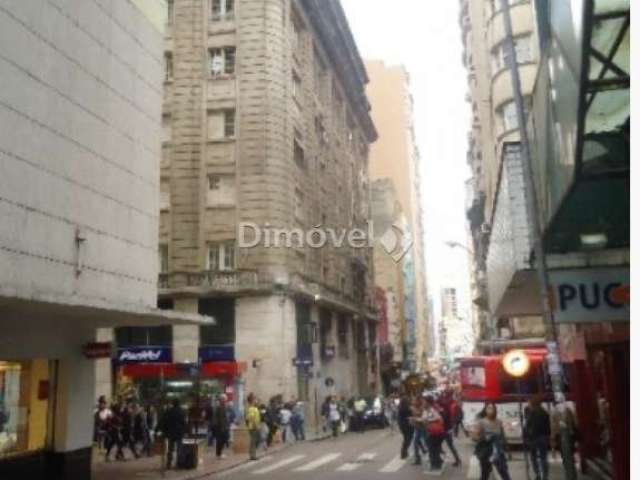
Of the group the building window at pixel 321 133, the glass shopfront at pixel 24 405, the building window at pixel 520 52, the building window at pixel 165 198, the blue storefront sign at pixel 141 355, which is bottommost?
the glass shopfront at pixel 24 405

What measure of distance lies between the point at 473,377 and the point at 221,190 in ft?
61.2

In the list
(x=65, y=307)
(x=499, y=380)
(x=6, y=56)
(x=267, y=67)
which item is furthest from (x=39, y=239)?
(x=267, y=67)

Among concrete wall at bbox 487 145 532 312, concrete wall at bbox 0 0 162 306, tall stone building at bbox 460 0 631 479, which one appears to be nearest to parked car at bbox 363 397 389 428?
tall stone building at bbox 460 0 631 479

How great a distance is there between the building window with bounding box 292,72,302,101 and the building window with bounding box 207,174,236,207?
7192 millimetres

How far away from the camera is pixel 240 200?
39812 mm

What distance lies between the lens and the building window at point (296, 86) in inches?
1758

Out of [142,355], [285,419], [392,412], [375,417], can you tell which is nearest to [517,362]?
[285,419]

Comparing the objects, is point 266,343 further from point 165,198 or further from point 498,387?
point 498,387

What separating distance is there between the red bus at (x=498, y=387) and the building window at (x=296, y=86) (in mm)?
22152

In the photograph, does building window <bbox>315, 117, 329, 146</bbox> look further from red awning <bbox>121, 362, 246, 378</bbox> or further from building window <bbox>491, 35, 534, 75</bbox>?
red awning <bbox>121, 362, 246, 378</bbox>

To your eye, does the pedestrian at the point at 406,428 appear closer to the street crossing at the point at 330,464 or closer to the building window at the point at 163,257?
the street crossing at the point at 330,464

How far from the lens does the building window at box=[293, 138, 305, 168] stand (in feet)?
145

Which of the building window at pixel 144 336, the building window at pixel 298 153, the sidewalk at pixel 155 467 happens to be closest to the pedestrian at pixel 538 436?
the sidewalk at pixel 155 467

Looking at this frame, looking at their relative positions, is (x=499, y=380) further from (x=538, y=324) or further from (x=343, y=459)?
(x=538, y=324)
